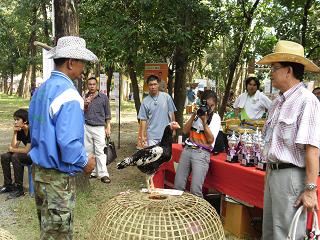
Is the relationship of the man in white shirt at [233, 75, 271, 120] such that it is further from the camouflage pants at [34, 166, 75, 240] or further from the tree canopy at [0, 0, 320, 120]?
the camouflage pants at [34, 166, 75, 240]

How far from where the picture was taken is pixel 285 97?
2.79 metres

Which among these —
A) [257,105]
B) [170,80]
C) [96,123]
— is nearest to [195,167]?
[257,105]

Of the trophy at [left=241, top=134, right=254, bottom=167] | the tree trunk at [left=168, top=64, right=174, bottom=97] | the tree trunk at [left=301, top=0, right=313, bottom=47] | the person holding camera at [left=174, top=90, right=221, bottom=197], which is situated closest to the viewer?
the trophy at [left=241, top=134, right=254, bottom=167]

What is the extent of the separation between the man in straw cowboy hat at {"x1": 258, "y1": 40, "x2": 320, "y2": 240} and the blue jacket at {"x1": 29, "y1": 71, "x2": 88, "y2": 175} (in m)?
1.39

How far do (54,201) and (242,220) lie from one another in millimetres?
2358

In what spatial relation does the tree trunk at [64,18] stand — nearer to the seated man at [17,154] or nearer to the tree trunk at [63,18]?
the tree trunk at [63,18]

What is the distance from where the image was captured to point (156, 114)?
5727 mm

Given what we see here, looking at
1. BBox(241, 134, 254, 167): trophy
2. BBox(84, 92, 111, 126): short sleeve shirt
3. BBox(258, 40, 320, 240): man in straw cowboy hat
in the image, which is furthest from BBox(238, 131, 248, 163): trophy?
BBox(84, 92, 111, 126): short sleeve shirt

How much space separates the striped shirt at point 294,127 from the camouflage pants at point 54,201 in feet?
4.95

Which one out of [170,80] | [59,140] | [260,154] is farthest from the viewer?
[170,80]

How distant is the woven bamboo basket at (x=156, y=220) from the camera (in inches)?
103

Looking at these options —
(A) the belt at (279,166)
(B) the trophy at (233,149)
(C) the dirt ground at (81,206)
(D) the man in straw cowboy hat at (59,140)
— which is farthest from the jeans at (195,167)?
(D) the man in straw cowboy hat at (59,140)

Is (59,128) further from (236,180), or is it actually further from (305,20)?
(305,20)

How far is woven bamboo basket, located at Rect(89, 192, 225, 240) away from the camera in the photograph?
2.63m
